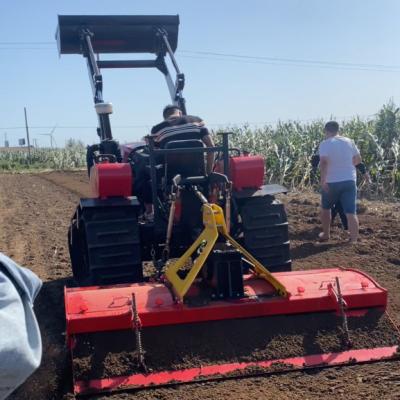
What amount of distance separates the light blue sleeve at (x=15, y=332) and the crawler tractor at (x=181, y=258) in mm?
2261

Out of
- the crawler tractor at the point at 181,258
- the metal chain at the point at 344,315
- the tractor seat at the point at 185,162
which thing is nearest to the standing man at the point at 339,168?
the crawler tractor at the point at 181,258

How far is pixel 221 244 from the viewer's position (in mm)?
4352

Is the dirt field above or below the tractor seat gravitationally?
below

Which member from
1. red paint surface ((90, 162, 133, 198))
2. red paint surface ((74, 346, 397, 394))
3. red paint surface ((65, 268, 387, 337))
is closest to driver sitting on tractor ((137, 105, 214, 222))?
red paint surface ((90, 162, 133, 198))

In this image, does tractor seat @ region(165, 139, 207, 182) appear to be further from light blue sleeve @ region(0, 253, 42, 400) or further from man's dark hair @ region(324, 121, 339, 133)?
light blue sleeve @ region(0, 253, 42, 400)

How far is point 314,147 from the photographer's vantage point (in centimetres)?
1594

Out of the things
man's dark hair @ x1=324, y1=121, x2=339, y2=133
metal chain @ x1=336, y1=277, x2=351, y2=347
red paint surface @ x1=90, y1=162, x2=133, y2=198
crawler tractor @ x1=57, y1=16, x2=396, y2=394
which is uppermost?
man's dark hair @ x1=324, y1=121, x2=339, y2=133

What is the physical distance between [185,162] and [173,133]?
0.93 feet

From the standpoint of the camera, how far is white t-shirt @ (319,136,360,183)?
8.12 m

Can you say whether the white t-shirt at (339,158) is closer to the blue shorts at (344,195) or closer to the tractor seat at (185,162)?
the blue shorts at (344,195)

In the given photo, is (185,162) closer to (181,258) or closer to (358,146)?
(181,258)

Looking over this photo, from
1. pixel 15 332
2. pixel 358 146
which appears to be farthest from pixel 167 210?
pixel 358 146

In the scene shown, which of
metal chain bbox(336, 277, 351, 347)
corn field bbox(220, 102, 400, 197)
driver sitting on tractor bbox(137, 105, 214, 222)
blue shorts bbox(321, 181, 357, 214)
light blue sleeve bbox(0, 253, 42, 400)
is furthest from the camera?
corn field bbox(220, 102, 400, 197)

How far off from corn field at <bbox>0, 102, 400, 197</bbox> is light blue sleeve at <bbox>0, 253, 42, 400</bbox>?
12047mm
